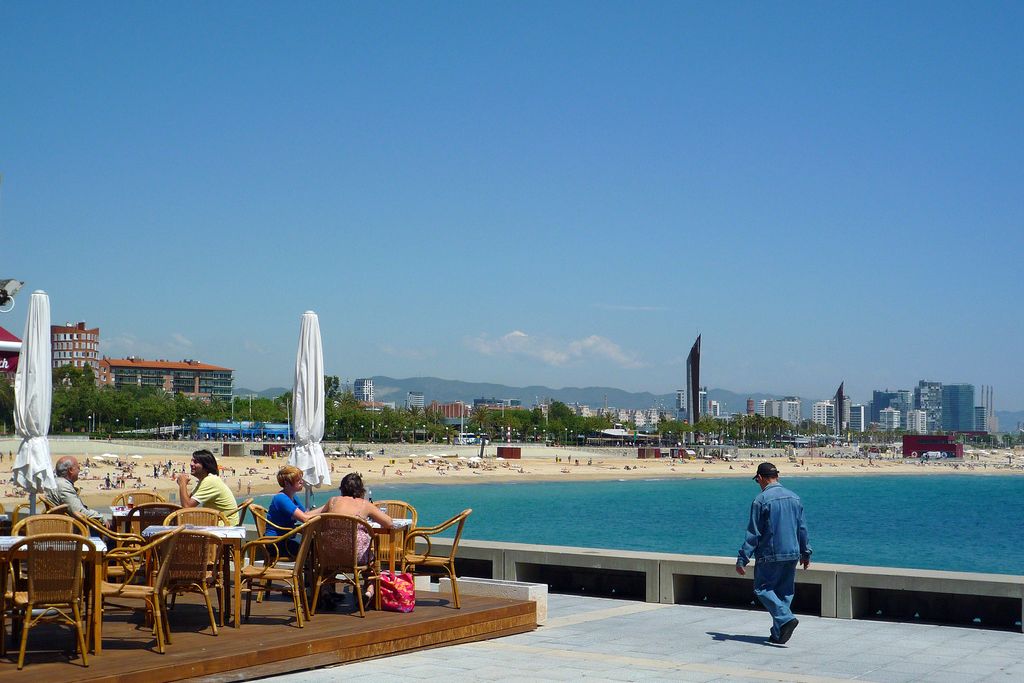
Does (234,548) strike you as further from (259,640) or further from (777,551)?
(777,551)

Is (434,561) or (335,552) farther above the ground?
(335,552)

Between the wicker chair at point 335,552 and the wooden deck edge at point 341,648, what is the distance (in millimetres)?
569

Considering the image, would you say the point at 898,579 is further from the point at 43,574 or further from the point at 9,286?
the point at 9,286

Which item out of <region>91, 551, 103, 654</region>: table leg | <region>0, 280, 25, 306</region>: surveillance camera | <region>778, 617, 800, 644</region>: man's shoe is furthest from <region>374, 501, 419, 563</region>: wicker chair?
<region>0, 280, 25, 306</region>: surveillance camera

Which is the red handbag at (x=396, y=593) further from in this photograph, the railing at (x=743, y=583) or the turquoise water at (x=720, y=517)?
the turquoise water at (x=720, y=517)

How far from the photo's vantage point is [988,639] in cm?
927

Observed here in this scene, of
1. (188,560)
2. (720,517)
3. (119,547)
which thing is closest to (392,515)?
(119,547)

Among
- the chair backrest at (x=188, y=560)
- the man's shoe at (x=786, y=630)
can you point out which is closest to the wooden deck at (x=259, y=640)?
the chair backrest at (x=188, y=560)

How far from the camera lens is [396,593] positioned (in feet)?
29.0

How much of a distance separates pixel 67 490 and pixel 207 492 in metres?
1.21

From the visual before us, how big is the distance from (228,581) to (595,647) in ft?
9.29

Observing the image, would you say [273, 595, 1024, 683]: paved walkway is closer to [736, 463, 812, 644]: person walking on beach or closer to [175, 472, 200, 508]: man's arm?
[736, 463, 812, 644]: person walking on beach

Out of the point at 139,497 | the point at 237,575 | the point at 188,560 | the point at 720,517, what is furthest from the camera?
the point at 720,517

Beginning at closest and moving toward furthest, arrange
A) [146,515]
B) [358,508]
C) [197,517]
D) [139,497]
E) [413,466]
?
[197,517]
[358,508]
[146,515]
[139,497]
[413,466]
